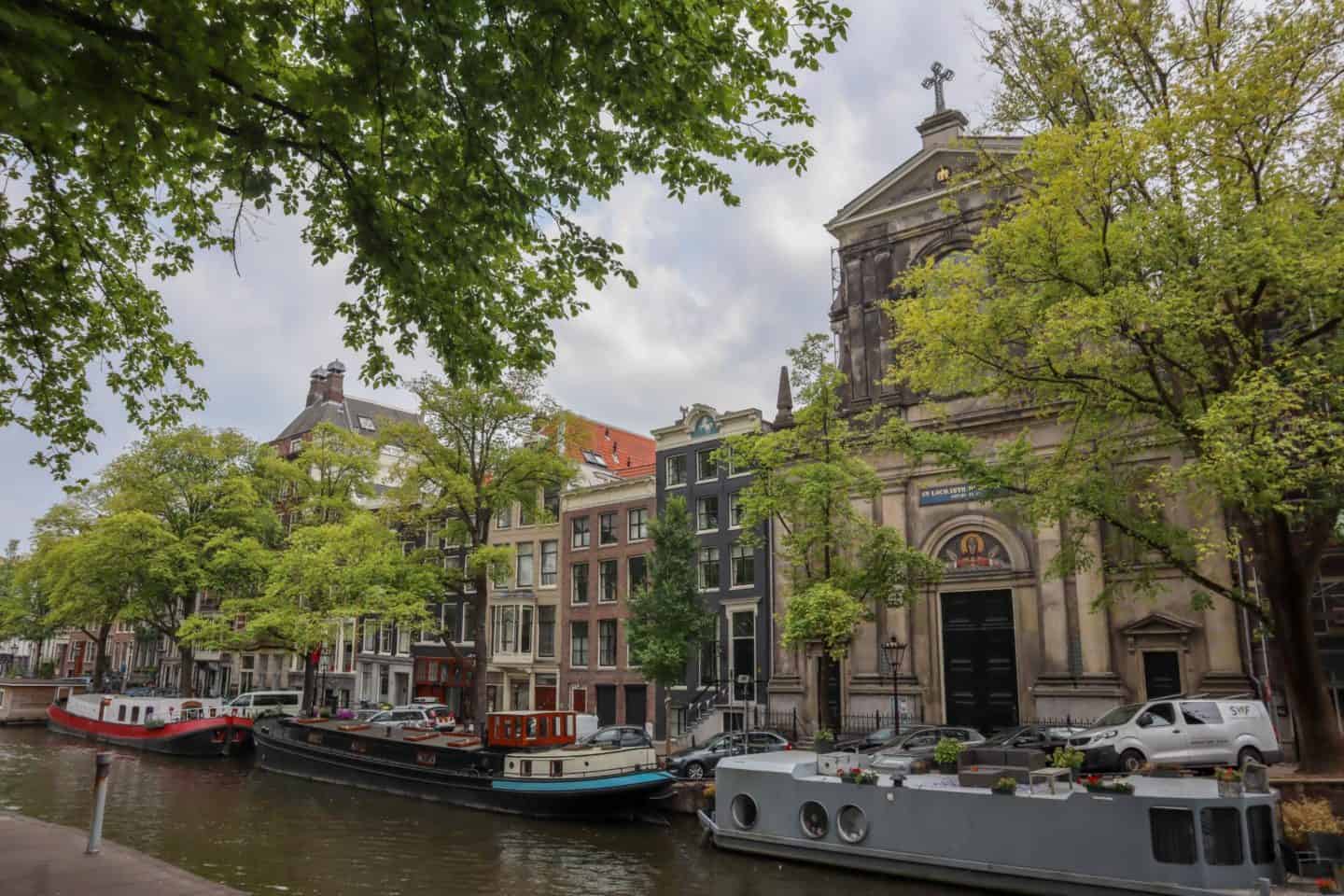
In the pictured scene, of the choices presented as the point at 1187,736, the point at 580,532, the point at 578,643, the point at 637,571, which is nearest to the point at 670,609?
the point at 637,571

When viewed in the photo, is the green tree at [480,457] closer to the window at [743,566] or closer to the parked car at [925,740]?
the window at [743,566]

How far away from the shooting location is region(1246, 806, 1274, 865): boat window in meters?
14.5

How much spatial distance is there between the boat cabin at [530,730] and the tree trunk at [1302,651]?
19.3 m

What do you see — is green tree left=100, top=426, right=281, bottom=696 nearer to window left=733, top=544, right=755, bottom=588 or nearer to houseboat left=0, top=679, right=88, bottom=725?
houseboat left=0, top=679, right=88, bottom=725

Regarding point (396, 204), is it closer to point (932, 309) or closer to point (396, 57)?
point (396, 57)

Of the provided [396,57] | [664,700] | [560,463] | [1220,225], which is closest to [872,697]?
[664,700]

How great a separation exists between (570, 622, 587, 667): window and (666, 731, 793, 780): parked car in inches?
636

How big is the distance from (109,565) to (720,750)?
1417 inches

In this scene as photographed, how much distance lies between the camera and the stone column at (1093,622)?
27.4 m

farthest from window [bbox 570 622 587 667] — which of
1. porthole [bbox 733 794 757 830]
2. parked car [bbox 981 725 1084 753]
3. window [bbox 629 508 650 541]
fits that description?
parked car [bbox 981 725 1084 753]

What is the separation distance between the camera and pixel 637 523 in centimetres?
4350

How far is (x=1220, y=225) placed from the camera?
1683cm

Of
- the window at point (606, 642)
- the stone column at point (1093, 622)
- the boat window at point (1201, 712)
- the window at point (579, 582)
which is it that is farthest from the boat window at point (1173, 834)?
the window at point (579, 582)

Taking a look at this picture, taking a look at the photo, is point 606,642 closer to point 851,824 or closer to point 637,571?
point 637,571
